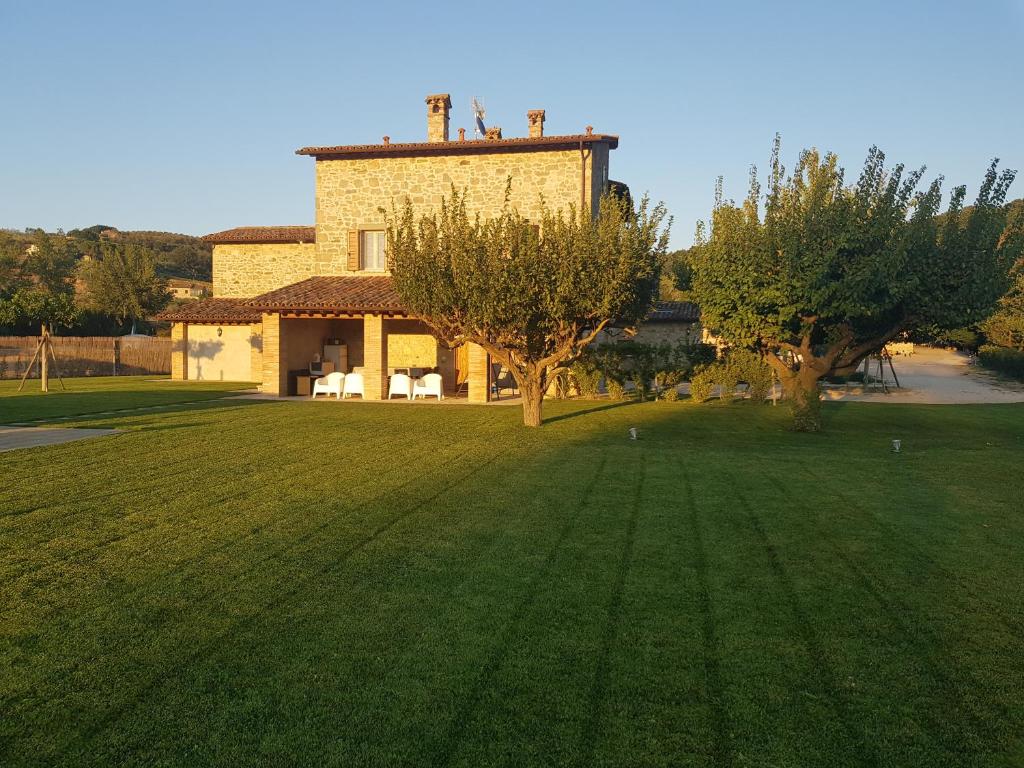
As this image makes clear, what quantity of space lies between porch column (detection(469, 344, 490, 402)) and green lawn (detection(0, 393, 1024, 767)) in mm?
11245

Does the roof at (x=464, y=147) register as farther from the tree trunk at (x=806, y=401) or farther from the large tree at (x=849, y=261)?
the tree trunk at (x=806, y=401)

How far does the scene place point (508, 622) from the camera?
4320 millimetres

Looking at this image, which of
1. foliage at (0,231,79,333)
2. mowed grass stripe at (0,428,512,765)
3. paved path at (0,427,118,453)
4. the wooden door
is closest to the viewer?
mowed grass stripe at (0,428,512,765)

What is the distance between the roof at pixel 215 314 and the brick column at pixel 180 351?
435 millimetres

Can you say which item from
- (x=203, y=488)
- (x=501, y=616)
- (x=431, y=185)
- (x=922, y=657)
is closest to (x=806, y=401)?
(x=922, y=657)

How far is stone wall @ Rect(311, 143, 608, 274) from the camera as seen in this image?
21172 millimetres

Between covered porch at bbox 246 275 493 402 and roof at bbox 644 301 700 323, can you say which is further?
roof at bbox 644 301 700 323

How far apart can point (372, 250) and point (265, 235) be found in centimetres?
823

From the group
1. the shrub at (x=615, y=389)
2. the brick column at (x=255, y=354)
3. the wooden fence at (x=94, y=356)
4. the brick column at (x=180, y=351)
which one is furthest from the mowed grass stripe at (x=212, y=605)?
the wooden fence at (x=94, y=356)

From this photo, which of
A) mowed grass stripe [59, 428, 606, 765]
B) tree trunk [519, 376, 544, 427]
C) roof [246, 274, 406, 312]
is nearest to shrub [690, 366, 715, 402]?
tree trunk [519, 376, 544, 427]

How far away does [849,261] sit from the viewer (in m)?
13.6

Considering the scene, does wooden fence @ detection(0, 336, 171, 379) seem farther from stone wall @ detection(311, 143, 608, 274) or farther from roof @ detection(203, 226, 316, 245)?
stone wall @ detection(311, 143, 608, 274)

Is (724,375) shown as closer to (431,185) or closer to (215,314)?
(431,185)

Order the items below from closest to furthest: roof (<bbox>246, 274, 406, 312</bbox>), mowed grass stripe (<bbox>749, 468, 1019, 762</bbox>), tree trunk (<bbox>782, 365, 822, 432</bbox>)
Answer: mowed grass stripe (<bbox>749, 468, 1019, 762</bbox>) < tree trunk (<bbox>782, 365, 822, 432</bbox>) < roof (<bbox>246, 274, 406, 312</bbox>)
